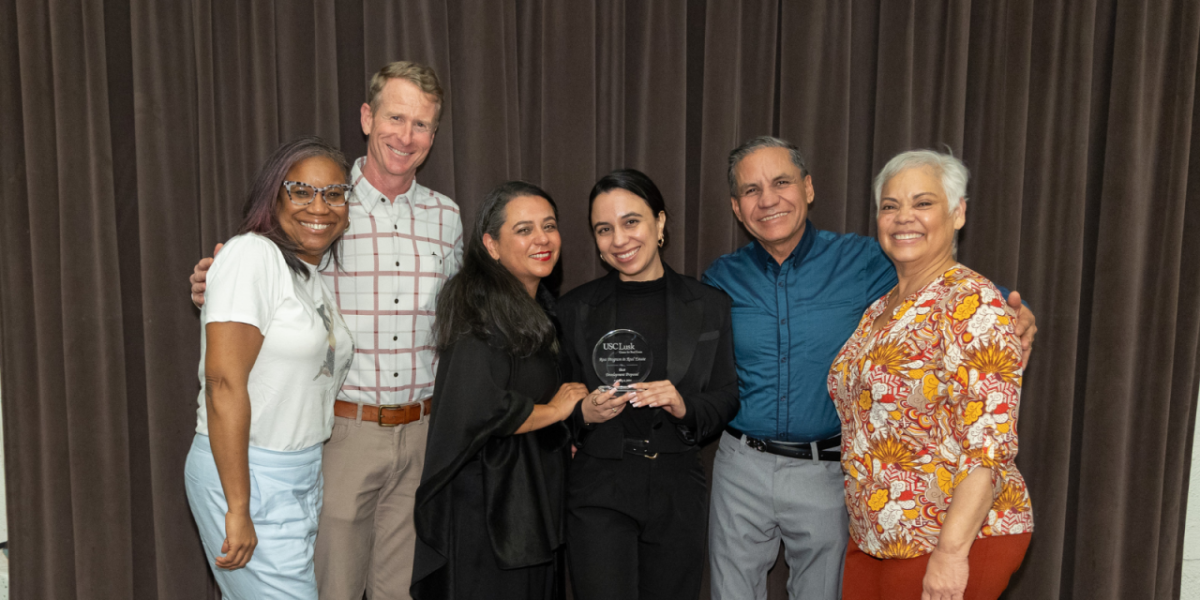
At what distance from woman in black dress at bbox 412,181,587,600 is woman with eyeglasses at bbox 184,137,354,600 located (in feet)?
0.97

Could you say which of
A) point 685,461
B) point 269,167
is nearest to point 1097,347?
point 685,461

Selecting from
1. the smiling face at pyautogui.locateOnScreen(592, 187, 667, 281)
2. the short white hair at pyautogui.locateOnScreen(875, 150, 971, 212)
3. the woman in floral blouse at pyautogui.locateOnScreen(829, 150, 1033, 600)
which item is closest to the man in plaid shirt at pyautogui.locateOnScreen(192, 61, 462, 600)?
the smiling face at pyautogui.locateOnScreen(592, 187, 667, 281)

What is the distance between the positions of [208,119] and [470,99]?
37.0 inches

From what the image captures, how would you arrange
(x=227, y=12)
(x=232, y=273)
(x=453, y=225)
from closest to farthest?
(x=232, y=273) → (x=453, y=225) → (x=227, y=12)

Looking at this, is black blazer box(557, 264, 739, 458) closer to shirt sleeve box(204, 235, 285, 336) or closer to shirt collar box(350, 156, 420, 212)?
shirt collar box(350, 156, 420, 212)

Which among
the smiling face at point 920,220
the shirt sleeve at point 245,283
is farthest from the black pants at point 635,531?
the shirt sleeve at point 245,283

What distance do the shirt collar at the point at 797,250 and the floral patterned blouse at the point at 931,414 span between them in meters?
0.43

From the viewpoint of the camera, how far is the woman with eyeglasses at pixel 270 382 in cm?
147

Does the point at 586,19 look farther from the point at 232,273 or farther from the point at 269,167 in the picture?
the point at 232,273

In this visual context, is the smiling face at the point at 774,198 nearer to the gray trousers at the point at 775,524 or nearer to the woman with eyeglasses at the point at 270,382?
the gray trousers at the point at 775,524

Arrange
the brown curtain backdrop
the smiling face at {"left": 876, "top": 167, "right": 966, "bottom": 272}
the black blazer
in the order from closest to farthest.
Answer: the smiling face at {"left": 876, "top": 167, "right": 966, "bottom": 272}, the black blazer, the brown curtain backdrop

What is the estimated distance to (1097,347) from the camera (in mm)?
2809

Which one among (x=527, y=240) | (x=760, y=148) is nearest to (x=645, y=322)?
(x=527, y=240)

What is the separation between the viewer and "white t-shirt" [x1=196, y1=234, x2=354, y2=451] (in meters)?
1.48
